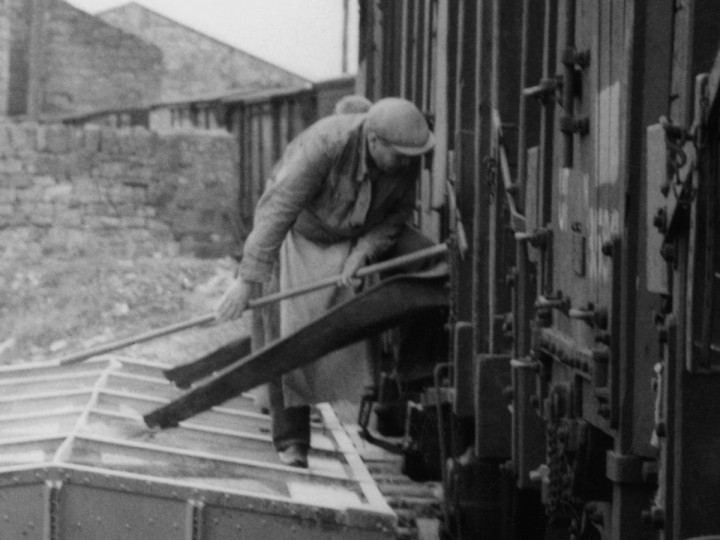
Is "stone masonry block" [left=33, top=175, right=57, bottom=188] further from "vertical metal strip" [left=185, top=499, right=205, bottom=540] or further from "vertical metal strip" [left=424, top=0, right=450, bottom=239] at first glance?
"vertical metal strip" [left=185, top=499, right=205, bottom=540]

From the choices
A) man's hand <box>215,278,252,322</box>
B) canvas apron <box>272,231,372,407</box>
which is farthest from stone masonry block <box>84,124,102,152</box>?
man's hand <box>215,278,252,322</box>

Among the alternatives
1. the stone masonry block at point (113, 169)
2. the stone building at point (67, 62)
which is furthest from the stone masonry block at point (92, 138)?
the stone building at point (67, 62)

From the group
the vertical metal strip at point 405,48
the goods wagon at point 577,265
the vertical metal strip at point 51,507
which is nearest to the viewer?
the goods wagon at point 577,265

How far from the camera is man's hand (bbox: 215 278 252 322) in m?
7.38

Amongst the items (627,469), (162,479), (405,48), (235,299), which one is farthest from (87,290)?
(627,469)

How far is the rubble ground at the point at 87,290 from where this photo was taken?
15672 mm

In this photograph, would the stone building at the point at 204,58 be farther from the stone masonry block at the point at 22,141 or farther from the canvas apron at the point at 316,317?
the canvas apron at the point at 316,317

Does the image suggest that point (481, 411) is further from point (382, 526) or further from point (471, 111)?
point (471, 111)

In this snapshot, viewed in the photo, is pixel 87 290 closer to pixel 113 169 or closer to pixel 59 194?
pixel 59 194

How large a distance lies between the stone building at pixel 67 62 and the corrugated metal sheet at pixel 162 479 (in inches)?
873

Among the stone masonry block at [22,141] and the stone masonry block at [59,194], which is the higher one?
the stone masonry block at [22,141]

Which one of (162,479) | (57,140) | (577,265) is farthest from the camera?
(57,140)

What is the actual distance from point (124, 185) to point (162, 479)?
13.3 meters

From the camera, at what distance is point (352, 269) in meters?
7.45
